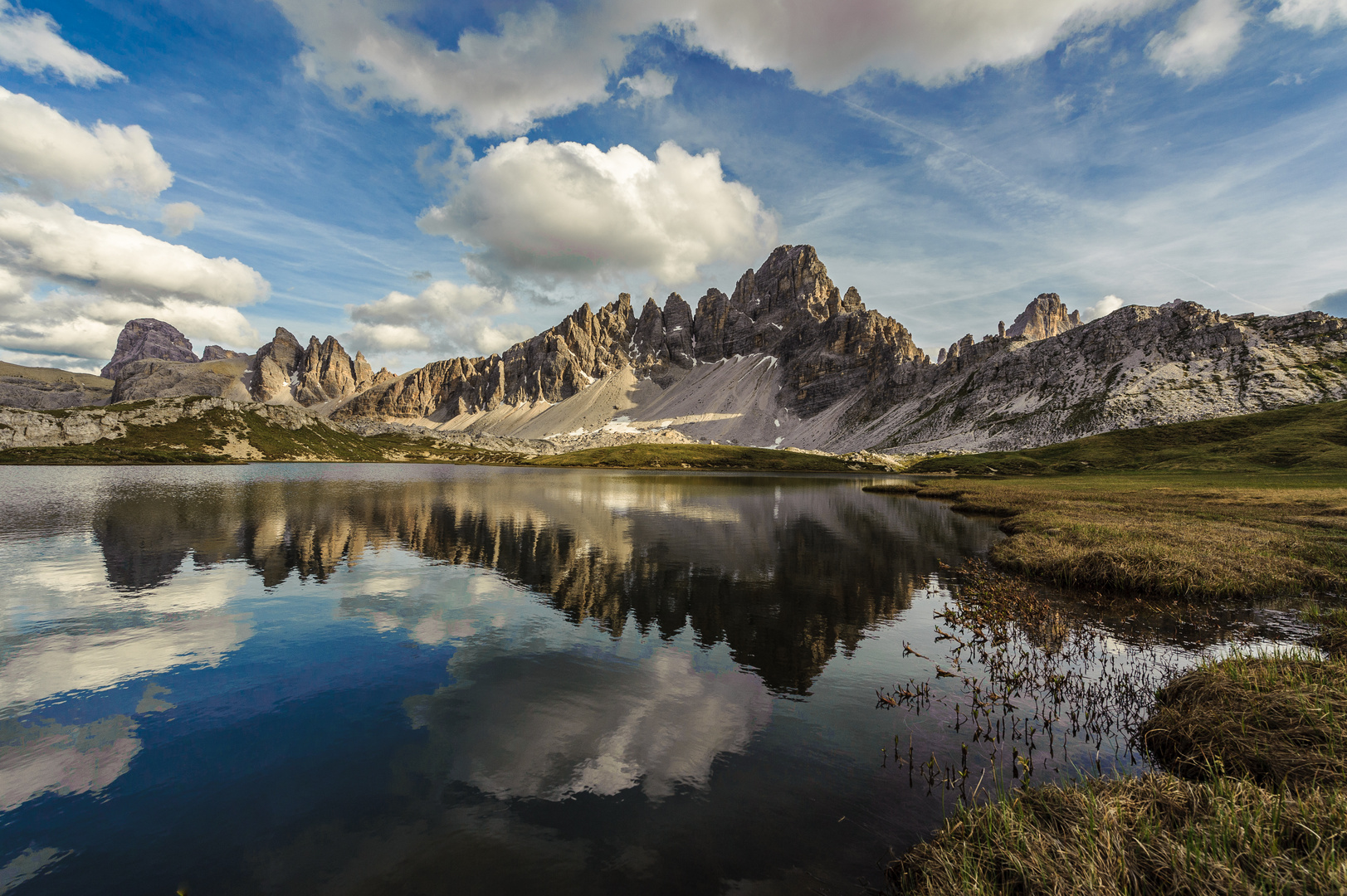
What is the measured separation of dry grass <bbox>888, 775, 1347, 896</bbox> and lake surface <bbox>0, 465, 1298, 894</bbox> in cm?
231

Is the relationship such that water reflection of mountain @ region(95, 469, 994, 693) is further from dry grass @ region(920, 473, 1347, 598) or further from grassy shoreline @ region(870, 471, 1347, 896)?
grassy shoreline @ region(870, 471, 1347, 896)

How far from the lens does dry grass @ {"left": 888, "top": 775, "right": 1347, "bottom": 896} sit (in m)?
6.64

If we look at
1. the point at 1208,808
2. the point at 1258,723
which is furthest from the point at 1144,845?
the point at 1258,723

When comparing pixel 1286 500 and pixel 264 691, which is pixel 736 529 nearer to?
pixel 264 691

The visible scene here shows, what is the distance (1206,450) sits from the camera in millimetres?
134625

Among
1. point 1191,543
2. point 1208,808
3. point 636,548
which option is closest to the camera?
point 1208,808

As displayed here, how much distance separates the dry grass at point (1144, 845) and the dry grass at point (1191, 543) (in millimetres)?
25395

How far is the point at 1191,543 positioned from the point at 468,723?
43.8 meters

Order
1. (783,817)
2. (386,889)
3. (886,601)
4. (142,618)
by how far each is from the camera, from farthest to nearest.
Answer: (886,601) → (142,618) → (783,817) → (386,889)

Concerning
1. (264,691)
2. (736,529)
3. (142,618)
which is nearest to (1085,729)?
(264,691)

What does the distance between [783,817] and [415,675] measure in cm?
1394

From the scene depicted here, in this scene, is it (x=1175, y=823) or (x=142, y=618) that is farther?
(x=142, y=618)

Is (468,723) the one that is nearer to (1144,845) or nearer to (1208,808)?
(1144,845)

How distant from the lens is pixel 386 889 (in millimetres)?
9508
